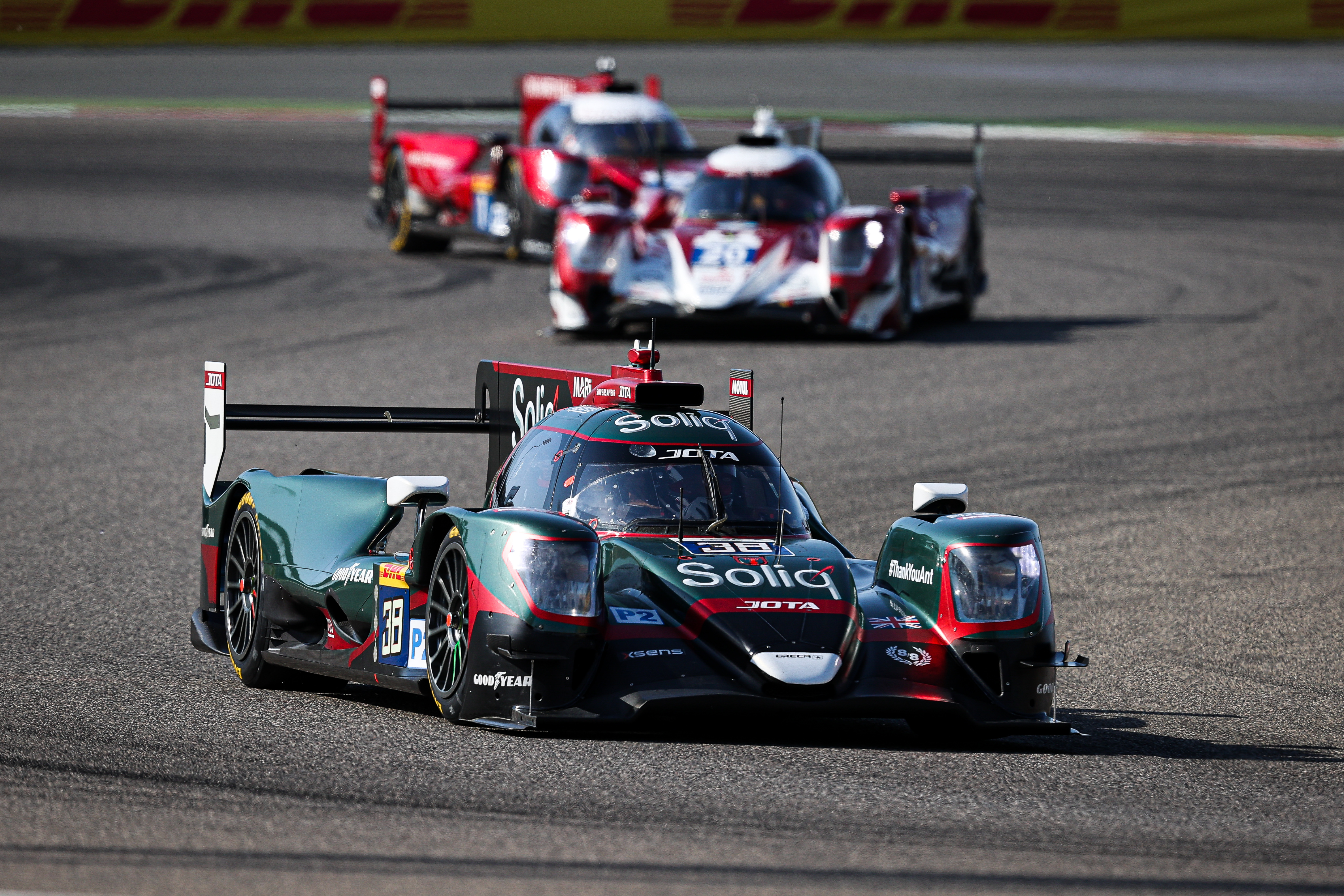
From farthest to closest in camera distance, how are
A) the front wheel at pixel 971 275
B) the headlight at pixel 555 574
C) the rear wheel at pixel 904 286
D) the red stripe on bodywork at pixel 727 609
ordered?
the front wheel at pixel 971 275 < the rear wheel at pixel 904 286 < the red stripe on bodywork at pixel 727 609 < the headlight at pixel 555 574

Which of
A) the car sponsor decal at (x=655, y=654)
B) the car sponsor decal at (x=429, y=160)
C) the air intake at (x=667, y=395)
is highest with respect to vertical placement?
the air intake at (x=667, y=395)

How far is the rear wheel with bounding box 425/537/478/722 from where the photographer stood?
24.7ft

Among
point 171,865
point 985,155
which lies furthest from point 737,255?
point 985,155

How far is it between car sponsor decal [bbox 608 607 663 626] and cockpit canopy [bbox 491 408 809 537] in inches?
23.2

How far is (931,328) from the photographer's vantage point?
67.9 ft

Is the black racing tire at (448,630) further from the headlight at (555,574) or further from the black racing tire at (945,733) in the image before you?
the black racing tire at (945,733)

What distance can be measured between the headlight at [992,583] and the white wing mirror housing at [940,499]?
0.78 metres

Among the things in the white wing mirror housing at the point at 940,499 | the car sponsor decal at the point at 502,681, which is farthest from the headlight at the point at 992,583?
the car sponsor decal at the point at 502,681

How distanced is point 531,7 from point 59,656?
36.1m

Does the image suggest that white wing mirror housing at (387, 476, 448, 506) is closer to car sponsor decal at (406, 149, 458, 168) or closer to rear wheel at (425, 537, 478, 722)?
rear wheel at (425, 537, 478, 722)

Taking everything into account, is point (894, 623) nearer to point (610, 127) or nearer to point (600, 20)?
point (610, 127)

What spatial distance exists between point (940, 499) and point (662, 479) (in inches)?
47.4

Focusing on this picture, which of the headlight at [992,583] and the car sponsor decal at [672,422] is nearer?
the headlight at [992,583]

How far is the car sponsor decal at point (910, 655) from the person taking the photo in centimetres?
752
